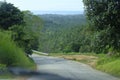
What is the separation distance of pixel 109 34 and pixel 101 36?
682mm

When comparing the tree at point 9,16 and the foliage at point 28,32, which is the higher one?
the tree at point 9,16

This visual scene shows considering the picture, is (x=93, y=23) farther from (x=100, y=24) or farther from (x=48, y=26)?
(x=48, y=26)

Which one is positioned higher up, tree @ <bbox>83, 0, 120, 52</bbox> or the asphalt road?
tree @ <bbox>83, 0, 120, 52</bbox>

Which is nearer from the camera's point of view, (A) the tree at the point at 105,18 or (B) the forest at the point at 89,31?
(B) the forest at the point at 89,31

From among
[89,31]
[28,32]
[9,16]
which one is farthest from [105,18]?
[28,32]

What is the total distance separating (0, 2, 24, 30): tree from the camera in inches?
1898

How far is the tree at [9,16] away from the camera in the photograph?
48.2 metres

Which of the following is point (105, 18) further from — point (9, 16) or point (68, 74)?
point (9, 16)

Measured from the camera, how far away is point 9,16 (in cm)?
4928

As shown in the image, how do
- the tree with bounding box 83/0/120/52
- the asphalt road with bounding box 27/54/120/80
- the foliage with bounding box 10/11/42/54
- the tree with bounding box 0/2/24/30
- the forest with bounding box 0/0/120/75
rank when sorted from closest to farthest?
the forest with bounding box 0/0/120/75
the asphalt road with bounding box 27/54/120/80
the tree with bounding box 83/0/120/52
the foliage with bounding box 10/11/42/54
the tree with bounding box 0/2/24/30

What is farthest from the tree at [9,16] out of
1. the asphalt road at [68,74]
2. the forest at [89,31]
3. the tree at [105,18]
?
the tree at [105,18]

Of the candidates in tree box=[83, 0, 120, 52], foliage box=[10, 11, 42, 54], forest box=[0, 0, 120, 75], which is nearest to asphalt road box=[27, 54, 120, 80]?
forest box=[0, 0, 120, 75]

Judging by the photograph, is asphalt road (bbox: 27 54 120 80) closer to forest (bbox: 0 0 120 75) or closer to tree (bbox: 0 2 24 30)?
forest (bbox: 0 0 120 75)

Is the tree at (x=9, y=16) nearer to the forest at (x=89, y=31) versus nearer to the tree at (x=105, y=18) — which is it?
the forest at (x=89, y=31)
